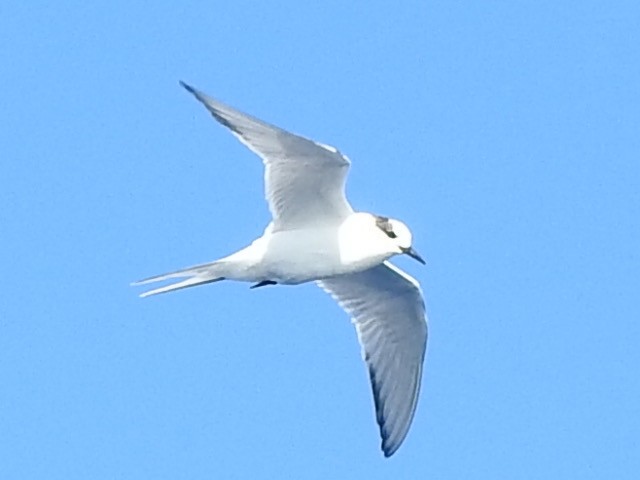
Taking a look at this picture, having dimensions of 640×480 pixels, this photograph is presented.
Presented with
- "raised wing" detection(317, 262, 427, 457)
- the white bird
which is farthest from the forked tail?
"raised wing" detection(317, 262, 427, 457)

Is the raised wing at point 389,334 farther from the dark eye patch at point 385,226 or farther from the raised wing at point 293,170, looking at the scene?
the raised wing at point 293,170

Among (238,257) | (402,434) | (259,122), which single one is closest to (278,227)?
(238,257)

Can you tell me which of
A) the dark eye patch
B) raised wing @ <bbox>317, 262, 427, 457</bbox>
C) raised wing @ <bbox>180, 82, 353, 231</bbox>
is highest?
raised wing @ <bbox>180, 82, 353, 231</bbox>

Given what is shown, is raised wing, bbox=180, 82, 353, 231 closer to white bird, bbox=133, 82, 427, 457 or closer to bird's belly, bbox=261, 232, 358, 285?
white bird, bbox=133, 82, 427, 457

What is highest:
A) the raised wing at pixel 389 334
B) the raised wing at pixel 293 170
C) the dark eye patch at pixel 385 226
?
the raised wing at pixel 293 170

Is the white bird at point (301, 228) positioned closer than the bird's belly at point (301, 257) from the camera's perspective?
Yes

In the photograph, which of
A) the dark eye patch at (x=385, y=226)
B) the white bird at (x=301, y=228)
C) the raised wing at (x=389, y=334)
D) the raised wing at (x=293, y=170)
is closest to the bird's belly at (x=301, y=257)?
the white bird at (x=301, y=228)
